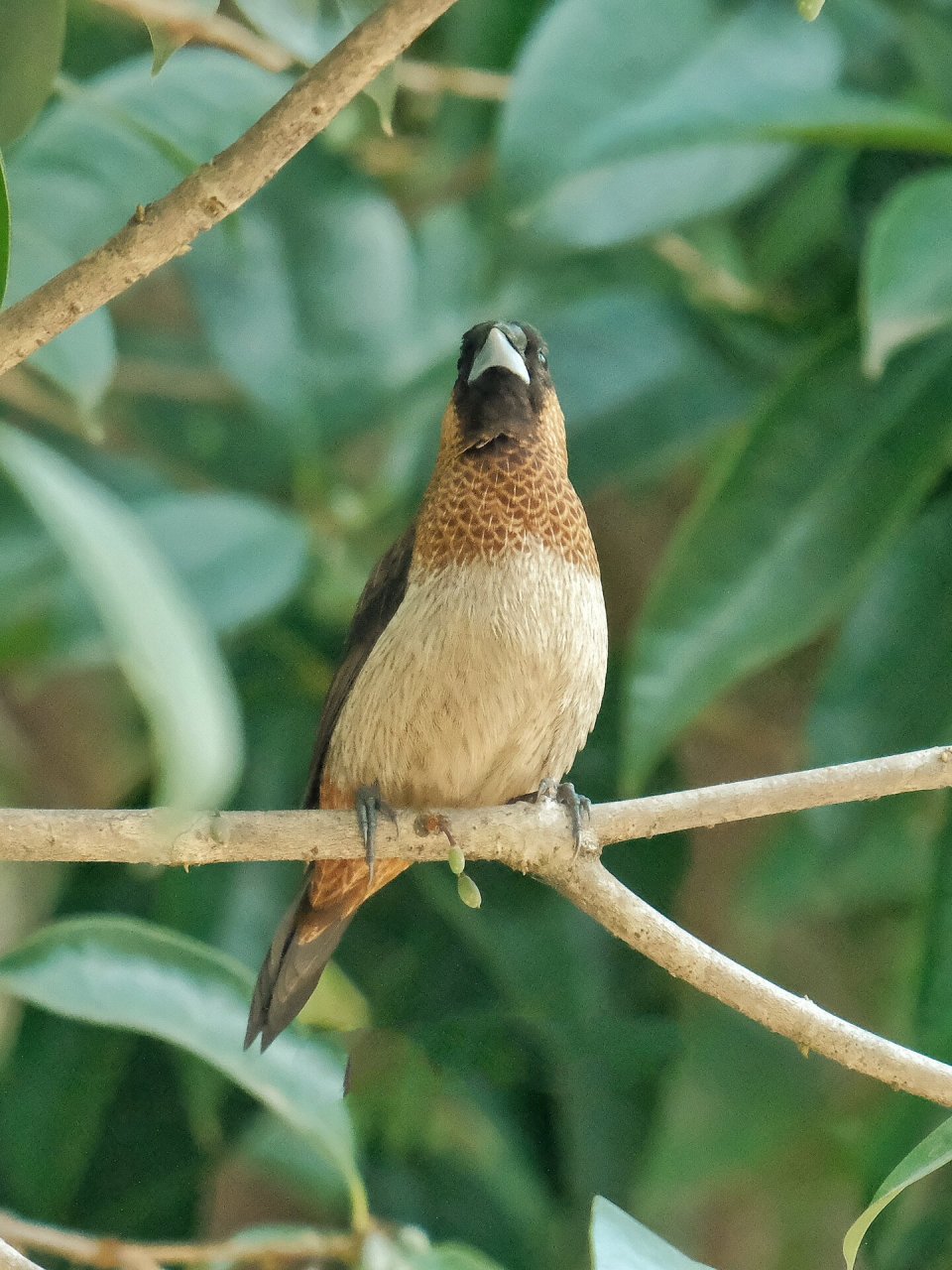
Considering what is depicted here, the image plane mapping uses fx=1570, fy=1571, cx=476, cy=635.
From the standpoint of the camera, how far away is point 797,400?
7.35ft

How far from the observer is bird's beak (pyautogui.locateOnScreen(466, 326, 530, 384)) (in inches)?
79.2

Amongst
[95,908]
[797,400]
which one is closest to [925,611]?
[797,400]

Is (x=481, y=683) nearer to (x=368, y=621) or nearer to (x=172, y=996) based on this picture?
(x=368, y=621)

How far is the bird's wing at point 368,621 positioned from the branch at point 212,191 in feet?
2.72

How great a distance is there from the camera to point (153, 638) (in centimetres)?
110

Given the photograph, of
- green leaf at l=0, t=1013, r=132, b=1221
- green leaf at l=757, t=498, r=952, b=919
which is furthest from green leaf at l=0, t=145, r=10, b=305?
green leaf at l=0, t=1013, r=132, b=1221

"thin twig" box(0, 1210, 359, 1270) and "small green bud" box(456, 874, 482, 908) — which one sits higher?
"small green bud" box(456, 874, 482, 908)

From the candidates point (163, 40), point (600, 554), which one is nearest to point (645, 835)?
point (163, 40)

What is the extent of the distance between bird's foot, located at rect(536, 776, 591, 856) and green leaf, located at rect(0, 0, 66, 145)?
873 mm

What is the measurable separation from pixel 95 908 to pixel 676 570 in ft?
3.96

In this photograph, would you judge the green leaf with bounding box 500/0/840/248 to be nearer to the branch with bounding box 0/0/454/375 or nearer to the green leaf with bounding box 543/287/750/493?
the green leaf with bounding box 543/287/750/493

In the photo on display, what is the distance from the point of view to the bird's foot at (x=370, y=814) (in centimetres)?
163

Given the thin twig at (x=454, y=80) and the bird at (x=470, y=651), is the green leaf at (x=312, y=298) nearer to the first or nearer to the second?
the thin twig at (x=454, y=80)

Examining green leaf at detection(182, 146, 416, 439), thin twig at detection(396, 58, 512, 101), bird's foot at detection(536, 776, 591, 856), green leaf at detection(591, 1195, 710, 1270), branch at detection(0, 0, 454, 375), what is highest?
thin twig at detection(396, 58, 512, 101)
